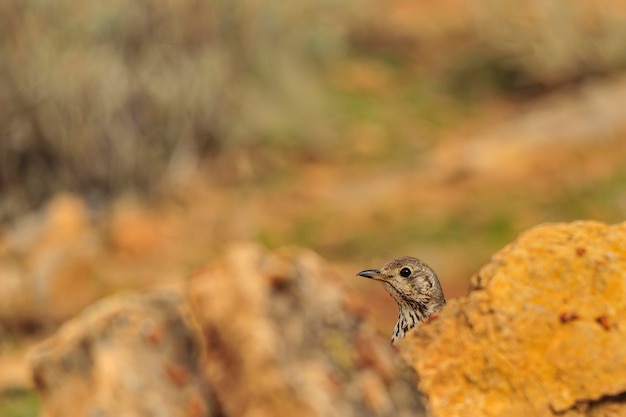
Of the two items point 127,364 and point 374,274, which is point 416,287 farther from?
point 127,364

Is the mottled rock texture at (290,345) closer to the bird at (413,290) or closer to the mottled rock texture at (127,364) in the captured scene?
the mottled rock texture at (127,364)

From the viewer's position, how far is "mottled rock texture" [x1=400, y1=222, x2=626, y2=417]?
13.2 feet

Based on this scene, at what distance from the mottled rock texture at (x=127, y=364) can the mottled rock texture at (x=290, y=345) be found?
0.73ft

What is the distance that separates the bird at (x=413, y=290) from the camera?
5.38 metres

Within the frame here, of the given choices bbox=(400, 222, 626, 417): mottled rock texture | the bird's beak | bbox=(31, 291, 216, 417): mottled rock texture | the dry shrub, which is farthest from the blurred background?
bbox=(400, 222, 626, 417): mottled rock texture

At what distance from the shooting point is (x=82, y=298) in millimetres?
14141

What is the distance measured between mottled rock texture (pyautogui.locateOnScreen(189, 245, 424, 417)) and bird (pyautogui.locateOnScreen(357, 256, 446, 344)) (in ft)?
2.05

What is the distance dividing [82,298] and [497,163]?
6950 mm

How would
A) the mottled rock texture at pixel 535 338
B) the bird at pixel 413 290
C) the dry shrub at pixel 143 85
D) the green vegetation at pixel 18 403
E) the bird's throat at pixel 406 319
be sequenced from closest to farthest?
the mottled rock texture at pixel 535 338
the bird's throat at pixel 406 319
the bird at pixel 413 290
the green vegetation at pixel 18 403
the dry shrub at pixel 143 85

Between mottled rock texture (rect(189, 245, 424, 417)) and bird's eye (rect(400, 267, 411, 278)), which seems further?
bird's eye (rect(400, 267, 411, 278))

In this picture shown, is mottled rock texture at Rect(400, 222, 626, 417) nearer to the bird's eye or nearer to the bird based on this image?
the bird

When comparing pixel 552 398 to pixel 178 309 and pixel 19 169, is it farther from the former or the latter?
pixel 19 169

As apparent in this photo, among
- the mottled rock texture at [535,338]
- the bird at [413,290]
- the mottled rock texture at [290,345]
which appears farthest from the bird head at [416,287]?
the mottled rock texture at [535,338]

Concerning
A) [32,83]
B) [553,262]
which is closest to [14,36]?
[32,83]
